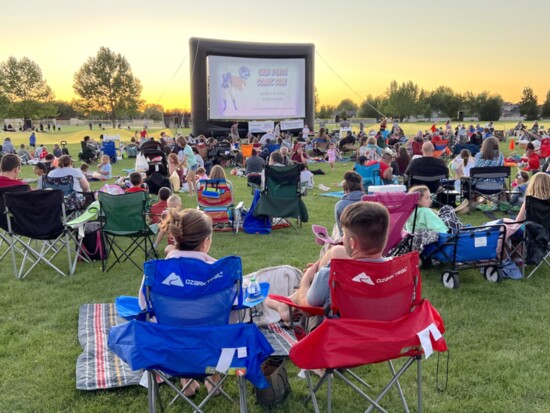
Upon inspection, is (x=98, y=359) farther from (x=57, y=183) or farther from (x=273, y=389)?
(x=57, y=183)

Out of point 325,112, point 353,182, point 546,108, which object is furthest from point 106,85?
point 353,182

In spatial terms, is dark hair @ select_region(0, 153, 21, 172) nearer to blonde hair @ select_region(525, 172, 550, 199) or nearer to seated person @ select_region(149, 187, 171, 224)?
seated person @ select_region(149, 187, 171, 224)

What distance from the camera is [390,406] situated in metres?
2.78

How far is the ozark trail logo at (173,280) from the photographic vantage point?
2.31 metres

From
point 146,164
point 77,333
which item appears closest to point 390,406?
point 77,333

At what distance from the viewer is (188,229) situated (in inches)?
101

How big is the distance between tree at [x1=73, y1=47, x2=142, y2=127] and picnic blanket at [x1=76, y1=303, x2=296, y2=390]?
55434 mm

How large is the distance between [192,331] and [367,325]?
0.83m

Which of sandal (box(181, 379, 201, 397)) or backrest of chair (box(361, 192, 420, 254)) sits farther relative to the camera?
backrest of chair (box(361, 192, 420, 254))

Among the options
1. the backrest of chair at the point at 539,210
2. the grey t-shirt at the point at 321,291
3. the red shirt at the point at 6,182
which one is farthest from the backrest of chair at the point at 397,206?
the red shirt at the point at 6,182

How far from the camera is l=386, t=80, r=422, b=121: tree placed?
66062 millimetres

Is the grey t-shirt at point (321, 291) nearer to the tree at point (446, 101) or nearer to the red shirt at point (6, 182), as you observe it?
the red shirt at point (6, 182)

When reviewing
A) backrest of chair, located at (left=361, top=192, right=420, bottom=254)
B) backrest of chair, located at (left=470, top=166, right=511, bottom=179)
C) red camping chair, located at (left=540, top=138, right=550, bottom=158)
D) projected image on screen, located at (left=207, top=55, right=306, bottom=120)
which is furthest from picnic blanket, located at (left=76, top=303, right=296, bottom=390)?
projected image on screen, located at (left=207, top=55, right=306, bottom=120)

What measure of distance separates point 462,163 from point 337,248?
739 centimetres
